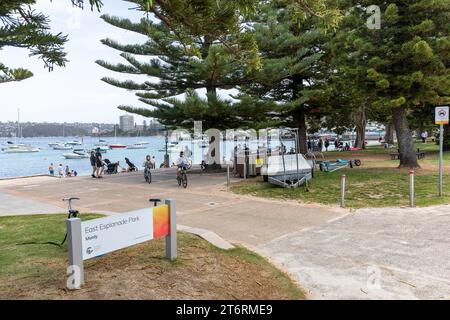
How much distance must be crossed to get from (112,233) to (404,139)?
632 inches

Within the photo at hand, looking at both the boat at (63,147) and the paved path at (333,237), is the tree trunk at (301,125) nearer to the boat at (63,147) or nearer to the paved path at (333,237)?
the paved path at (333,237)

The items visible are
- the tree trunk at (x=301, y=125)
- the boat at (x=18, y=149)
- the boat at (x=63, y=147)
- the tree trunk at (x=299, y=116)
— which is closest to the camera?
the tree trunk at (x=299, y=116)

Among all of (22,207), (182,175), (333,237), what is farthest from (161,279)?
(182,175)

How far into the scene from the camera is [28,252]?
5914 millimetres

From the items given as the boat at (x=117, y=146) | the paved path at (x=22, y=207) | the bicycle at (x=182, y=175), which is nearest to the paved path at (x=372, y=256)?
the paved path at (x=22, y=207)

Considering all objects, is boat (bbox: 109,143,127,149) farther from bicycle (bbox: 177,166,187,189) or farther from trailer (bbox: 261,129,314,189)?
trailer (bbox: 261,129,314,189)

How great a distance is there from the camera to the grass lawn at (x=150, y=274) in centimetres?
430

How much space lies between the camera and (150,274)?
4.86m

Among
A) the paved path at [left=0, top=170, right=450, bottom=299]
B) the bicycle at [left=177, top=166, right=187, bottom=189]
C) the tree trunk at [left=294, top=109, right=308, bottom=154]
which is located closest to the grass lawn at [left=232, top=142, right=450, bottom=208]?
the paved path at [left=0, top=170, right=450, bottom=299]

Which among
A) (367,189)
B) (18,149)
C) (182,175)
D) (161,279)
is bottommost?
(161,279)

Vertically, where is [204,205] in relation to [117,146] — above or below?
below

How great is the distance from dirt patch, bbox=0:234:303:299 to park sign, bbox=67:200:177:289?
0.90 ft

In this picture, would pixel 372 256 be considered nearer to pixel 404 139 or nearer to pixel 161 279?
pixel 161 279

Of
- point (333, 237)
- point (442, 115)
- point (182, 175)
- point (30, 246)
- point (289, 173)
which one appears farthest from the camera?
point (182, 175)
